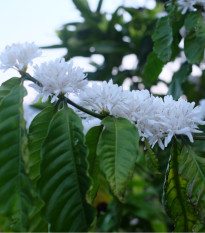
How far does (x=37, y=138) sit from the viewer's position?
67 centimetres

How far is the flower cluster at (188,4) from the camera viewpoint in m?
1.13

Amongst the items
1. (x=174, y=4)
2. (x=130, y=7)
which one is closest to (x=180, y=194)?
(x=174, y=4)

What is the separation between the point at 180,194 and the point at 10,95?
413 mm

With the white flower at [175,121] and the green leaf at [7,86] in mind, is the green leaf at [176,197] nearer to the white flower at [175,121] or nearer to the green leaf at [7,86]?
the white flower at [175,121]

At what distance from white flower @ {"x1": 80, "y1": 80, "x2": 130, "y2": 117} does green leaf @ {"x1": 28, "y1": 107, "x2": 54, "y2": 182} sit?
0.08 m

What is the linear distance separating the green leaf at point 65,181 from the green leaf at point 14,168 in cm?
4

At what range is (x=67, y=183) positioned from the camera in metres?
0.56

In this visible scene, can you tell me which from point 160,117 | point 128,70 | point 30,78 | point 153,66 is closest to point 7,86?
point 30,78

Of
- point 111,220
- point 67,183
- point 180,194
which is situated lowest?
point 111,220

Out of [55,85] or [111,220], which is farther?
[111,220]

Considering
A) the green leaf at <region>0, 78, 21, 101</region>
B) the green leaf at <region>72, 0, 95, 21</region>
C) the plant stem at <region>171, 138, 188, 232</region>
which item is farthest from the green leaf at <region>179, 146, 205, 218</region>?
the green leaf at <region>72, 0, 95, 21</region>

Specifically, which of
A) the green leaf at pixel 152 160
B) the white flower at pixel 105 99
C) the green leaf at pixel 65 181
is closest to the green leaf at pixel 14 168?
the green leaf at pixel 65 181

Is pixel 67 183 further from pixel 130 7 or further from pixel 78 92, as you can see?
pixel 130 7

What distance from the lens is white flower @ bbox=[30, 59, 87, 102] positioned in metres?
0.67
